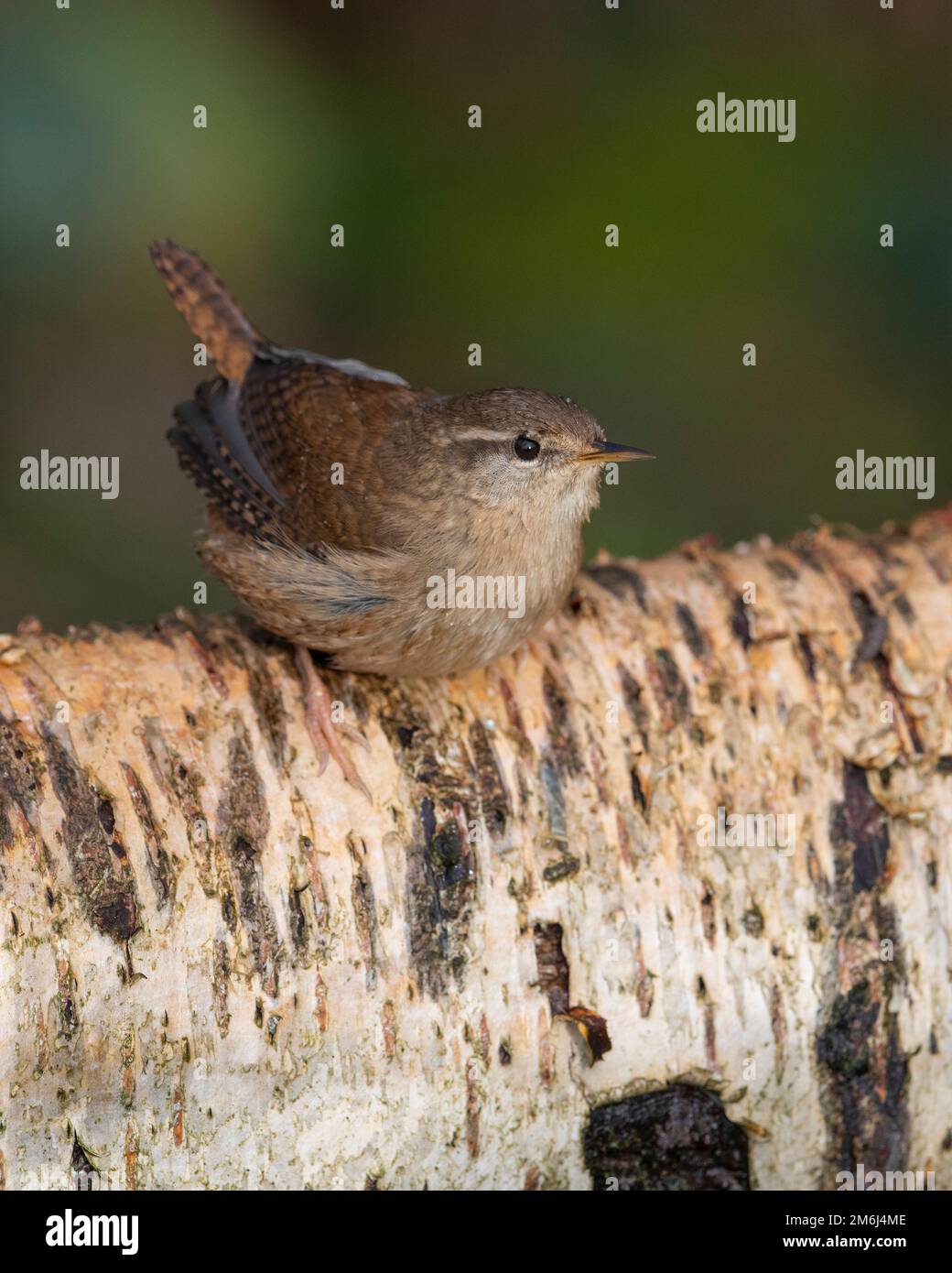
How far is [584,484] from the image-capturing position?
3.55 metres

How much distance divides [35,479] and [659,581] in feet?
10.8

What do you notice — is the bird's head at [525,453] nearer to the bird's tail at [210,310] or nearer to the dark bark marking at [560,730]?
the dark bark marking at [560,730]

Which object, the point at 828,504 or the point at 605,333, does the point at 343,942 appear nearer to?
the point at 605,333

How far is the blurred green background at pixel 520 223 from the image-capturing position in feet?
14.7

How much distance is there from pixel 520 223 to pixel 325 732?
2.96 m

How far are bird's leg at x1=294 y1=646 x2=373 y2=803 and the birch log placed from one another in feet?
0.11

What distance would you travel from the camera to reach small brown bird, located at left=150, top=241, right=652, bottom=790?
3.34 m

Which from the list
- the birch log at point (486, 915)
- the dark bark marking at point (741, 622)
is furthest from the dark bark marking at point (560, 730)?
the dark bark marking at point (741, 622)

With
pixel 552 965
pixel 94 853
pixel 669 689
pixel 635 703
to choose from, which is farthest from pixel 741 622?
pixel 94 853

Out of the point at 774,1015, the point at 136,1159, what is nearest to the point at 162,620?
the point at 136,1159

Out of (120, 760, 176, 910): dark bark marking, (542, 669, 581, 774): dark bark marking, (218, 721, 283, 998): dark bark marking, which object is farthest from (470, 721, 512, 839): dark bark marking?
(120, 760, 176, 910): dark bark marking

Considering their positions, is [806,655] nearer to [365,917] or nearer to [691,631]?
[691,631]

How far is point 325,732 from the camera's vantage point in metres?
3.15

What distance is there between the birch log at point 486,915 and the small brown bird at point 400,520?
144 millimetres
